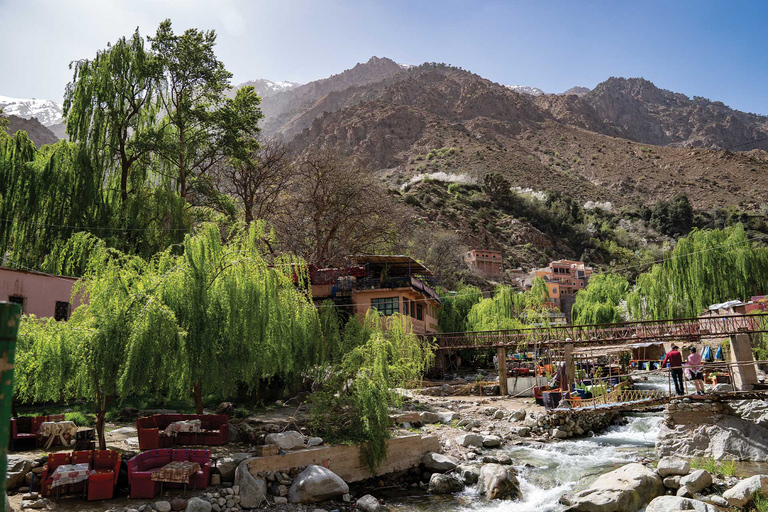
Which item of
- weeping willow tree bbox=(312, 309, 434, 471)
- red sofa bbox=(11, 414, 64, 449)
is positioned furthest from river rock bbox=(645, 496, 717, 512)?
red sofa bbox=(11, 414, 64, 449)

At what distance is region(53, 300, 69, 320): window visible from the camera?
19.6 metres

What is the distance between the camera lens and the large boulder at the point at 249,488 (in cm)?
1123

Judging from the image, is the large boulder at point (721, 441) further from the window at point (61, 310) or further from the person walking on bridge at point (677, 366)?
the window at point (61, 310)

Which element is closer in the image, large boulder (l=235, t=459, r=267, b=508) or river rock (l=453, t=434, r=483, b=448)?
large boulder (l=235, t=459, r=267, b=508)

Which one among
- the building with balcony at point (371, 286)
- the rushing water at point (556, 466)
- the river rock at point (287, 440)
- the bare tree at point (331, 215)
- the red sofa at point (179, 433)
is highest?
the bare tree at point (331, 215)

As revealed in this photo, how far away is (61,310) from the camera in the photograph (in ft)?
65.3

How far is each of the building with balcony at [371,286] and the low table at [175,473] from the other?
1921 centimetres

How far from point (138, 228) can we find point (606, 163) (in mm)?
119193

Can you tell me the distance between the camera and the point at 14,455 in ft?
39.3

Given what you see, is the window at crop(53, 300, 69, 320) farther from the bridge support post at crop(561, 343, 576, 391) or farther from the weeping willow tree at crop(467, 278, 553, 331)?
the weeping willow tree at crop(467, 278, 553, 331)

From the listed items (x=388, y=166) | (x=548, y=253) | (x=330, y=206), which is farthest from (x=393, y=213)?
(x=388, y=166)

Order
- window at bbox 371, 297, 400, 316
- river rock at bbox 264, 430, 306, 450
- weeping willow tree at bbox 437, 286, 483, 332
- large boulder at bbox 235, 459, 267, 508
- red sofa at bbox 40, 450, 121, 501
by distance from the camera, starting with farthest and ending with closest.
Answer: weeping willow tree at bbox 437, 286, 483, 332 < window at bbox 371, 297, 400, 316 < river rock at bbox 264, 430, 306, 450 < large boulder at bbox 235, 459, 267, 508 < red sofa at bbox 40, 450, 121, 501

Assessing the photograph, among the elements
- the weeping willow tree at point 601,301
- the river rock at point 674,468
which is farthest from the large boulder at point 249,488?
the weeping willow tree at point 601,301

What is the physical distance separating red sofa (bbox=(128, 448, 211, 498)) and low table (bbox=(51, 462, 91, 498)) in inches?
32.7
